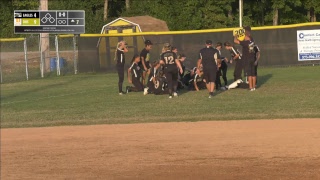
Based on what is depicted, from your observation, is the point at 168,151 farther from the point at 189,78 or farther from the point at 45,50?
the point at 45,50

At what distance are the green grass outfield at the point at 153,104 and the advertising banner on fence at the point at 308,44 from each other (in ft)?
16.5

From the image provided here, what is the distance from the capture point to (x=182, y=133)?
15977 mm

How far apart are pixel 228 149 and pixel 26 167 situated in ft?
12.6

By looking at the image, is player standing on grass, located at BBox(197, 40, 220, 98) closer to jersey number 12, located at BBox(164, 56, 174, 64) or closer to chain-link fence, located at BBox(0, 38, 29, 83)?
jersey number 12, located at BBox(164, 56, 174, 64)

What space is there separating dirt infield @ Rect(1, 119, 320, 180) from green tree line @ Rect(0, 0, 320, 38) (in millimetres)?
39622

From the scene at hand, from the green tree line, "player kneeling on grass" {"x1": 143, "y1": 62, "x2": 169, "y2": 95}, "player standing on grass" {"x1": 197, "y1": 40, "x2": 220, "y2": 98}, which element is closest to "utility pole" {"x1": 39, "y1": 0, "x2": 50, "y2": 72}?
"player kneeling on grass" {"x1": 143, "y1": 62, "x2": 169, "y2": 95}

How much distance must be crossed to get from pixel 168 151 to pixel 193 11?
4848 cm

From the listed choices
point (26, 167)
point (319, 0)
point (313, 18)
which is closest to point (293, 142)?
point (26, 167)

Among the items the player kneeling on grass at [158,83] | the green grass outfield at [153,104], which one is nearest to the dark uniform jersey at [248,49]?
the green grass outfield at [153,104]

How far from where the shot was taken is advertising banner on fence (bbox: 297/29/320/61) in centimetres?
3456

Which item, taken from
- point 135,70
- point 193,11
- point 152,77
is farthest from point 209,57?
point 193,11

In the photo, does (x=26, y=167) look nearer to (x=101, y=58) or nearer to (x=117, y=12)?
(x=101, y=58)

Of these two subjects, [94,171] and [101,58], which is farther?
[101,58]

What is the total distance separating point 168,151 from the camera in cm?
1367
